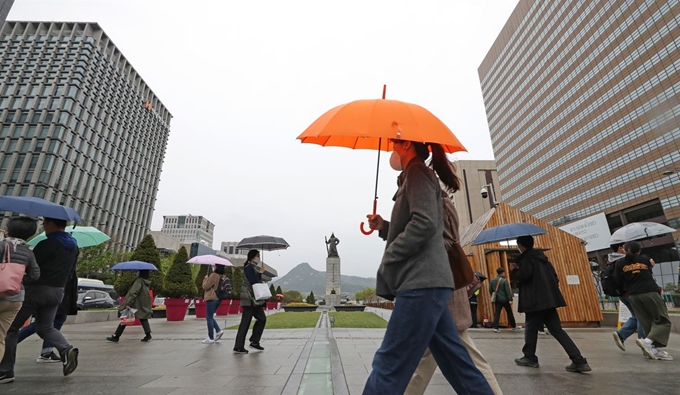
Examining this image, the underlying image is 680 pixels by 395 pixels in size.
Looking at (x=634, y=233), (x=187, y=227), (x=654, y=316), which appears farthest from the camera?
(x=187, y=227)

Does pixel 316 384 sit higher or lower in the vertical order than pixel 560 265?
lower

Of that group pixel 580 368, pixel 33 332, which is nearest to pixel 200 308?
pixel 33 332

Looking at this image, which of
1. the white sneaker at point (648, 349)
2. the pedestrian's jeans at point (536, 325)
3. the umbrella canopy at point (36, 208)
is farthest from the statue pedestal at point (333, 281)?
the umbrella canopy at point (36, 208)

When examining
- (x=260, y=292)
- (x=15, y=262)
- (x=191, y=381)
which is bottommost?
(x=191, y=381)

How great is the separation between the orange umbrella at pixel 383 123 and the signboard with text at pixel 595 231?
52962mm

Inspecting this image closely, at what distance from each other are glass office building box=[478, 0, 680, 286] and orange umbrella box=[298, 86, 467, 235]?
37.8m

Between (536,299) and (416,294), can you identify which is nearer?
(416,294)

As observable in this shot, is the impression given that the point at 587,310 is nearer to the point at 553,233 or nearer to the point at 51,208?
the point at 553,233

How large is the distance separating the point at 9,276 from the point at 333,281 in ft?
120

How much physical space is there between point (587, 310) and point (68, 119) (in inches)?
2933

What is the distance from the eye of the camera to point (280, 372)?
4492 mm

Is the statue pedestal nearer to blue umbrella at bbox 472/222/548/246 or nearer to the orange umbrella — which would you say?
blue umbrella at bbox 472/222/548/246

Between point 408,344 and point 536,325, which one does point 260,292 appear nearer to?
point 536,325

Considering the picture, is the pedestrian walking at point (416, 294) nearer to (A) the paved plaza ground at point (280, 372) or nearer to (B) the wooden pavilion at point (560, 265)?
(A) the paved plaza ground at point (280, 372)
